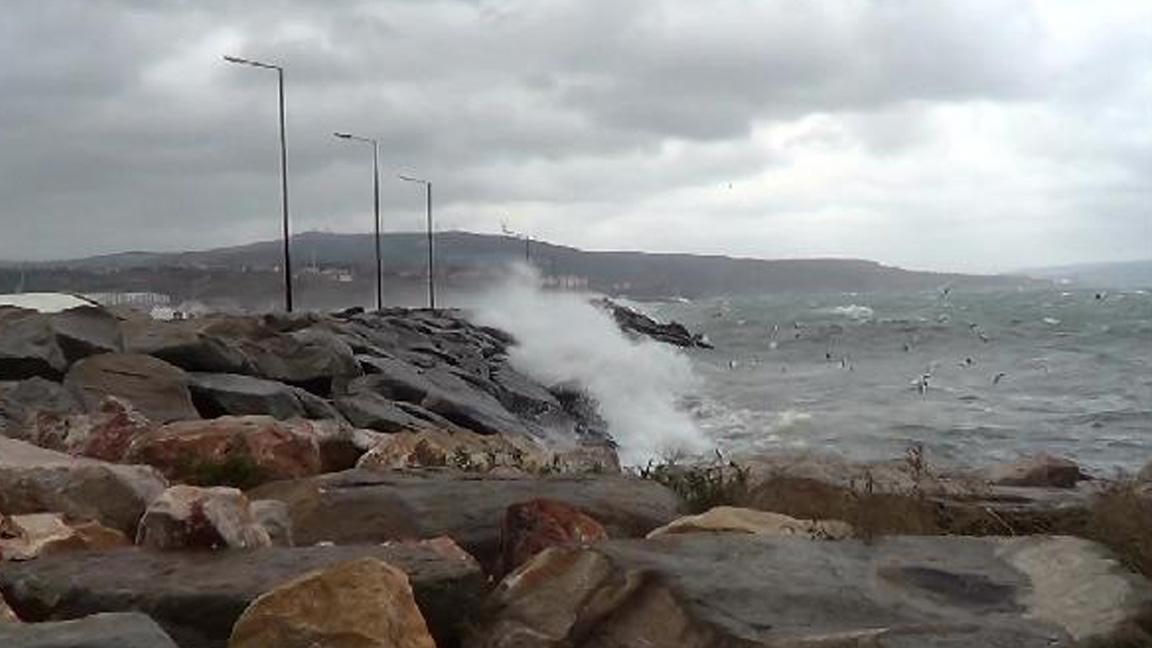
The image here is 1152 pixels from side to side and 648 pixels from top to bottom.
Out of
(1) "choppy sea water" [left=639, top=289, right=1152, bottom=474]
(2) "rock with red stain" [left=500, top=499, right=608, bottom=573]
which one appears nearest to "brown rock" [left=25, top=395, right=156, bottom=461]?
(2) "rock with red stain" [left=500, top=499, right=608, bottom=573]

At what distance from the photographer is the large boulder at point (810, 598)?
A: 415 cm

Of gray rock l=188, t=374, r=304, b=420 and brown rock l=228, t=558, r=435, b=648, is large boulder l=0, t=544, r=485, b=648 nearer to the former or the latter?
brown rock l=228, t=558, r=435, b=648

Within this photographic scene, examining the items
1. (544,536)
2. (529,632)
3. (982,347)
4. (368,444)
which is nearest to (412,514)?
(544,536)

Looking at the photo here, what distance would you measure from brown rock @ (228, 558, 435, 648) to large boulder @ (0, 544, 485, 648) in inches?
10.1

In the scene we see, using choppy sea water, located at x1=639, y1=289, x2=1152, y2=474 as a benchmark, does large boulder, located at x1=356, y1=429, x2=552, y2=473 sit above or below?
above

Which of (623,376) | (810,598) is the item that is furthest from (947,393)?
(810,598)

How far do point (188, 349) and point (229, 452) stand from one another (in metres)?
7.42

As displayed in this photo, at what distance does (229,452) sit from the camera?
7.30 m

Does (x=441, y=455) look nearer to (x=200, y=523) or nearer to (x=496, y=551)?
(x=496, y=551)

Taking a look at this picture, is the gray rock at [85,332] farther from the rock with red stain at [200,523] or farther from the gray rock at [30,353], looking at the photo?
the rock with red stain at [200,523]

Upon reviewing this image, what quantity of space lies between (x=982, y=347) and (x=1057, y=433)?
28323mm

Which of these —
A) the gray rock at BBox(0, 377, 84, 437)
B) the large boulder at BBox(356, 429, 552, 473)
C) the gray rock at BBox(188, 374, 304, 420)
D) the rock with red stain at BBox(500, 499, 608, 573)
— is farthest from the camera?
the gray rock at BBox(188, 374, 304, 420)

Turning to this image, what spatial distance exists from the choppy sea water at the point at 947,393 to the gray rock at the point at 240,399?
832 centimetres

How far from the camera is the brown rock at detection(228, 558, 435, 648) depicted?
390cm
